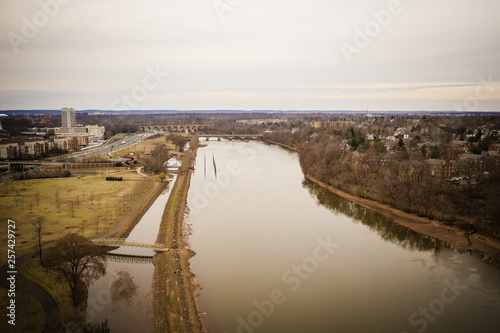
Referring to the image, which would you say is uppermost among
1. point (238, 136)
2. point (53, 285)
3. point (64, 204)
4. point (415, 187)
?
point (238, 136)

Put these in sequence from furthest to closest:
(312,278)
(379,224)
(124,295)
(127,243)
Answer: (379,224) < (127,243) < (312,278) < (124,295)

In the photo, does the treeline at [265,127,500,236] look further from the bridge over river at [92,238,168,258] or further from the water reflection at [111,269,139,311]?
the water reflection at [111,269,139,311]

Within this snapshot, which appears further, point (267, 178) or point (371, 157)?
point (267, 178)

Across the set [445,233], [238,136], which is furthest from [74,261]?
[238,136]

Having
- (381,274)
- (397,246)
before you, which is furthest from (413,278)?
A: (397,246)

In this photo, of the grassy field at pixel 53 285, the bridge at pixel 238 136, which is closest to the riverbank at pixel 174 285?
the grassy field at pixel 53 285

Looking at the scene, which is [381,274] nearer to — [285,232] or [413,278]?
[413,278]

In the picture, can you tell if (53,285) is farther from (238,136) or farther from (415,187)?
(238,136)

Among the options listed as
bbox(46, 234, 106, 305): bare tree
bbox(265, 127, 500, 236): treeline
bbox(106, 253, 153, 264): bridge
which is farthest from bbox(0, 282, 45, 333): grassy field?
bbox(265, 127, 500, 236): treeline

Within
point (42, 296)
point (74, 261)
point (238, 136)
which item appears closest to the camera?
point (42, 296)
